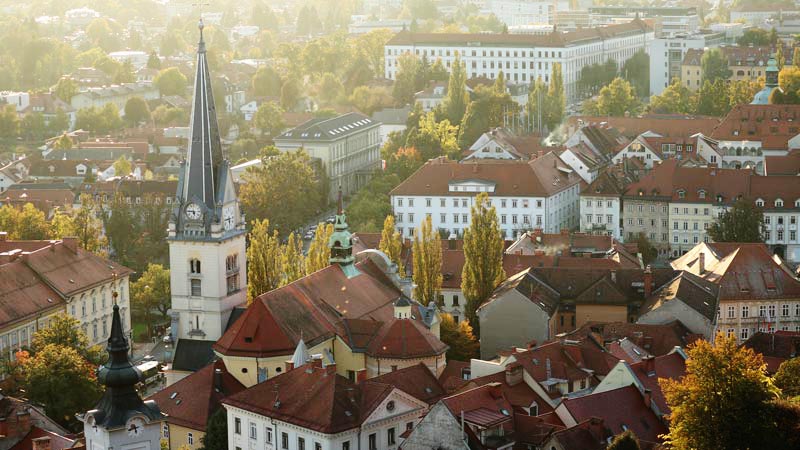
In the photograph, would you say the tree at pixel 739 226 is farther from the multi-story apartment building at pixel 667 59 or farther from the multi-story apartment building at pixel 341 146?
the multi-story apartment building at pixel 667 59

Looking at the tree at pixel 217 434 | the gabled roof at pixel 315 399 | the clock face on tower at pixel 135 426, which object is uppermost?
the clock face on tower at pixel 135 426

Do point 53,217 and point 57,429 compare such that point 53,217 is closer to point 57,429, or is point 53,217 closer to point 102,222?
point 102,222

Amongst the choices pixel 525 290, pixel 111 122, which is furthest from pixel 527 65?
pixel 525 290

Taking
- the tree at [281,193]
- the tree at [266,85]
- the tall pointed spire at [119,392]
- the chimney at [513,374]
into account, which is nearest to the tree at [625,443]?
the chimney at [513,374]

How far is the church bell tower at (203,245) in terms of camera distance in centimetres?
6981

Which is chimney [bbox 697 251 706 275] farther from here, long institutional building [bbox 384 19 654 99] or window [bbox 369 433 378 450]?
long institutional building [bbox 384 19 654 99]

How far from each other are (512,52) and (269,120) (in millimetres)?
34551

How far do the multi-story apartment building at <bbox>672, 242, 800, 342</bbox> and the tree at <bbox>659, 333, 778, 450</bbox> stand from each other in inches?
1180

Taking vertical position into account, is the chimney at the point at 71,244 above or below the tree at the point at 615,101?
below

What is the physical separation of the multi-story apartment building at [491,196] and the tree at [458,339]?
32768 millimetres

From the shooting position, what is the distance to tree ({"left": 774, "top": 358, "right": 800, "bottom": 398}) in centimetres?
5869

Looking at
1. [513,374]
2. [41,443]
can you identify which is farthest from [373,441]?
[41,443]

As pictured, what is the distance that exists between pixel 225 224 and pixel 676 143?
6302 cm

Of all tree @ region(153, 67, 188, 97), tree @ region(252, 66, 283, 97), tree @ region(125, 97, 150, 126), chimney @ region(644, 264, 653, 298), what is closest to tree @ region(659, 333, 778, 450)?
chimney @ region(644, 264, 653, 298)
